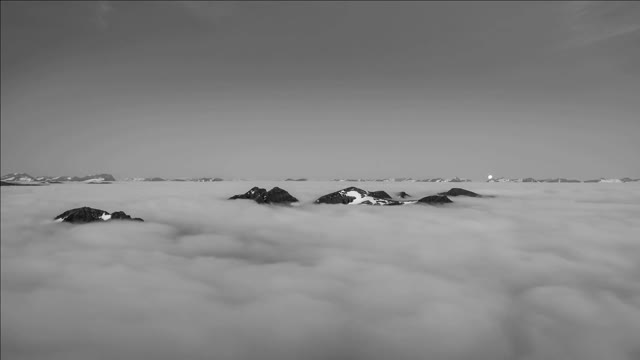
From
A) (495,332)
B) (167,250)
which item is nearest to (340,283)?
(495,332)

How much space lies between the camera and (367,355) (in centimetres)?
1055

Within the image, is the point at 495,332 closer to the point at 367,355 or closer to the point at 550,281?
the point at 367,355

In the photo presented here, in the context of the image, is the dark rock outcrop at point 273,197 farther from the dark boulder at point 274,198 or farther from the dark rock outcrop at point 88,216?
the dark rock outcrop at point 88,216

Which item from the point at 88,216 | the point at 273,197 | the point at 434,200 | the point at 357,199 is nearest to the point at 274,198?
the point at 273,197

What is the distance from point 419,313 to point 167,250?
71.2ft

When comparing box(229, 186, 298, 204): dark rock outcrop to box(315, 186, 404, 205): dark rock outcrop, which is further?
box(229, 186, 298, 204): dark rock outcrop

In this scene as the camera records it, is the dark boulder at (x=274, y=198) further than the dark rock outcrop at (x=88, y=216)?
Yes

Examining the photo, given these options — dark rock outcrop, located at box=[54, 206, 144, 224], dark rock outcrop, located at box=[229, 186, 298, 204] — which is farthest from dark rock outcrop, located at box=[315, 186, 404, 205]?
dark rock outcrop, located at box=[54, 206, 144, 224]

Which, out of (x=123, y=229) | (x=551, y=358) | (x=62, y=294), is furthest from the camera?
(x=123, y=229)

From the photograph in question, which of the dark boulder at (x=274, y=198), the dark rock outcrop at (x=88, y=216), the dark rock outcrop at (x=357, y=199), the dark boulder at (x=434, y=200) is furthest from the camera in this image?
the dark boulder at (x=274, y=198)

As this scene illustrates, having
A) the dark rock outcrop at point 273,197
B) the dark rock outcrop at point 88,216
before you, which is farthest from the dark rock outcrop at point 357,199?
the dark rock outcrop at point 88,216

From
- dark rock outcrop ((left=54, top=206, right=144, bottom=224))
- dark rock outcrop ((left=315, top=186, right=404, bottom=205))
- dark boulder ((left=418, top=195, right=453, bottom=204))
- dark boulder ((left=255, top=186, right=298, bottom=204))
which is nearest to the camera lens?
dark rock outcrop ((left=54, top=206, right=144, bottom=224))

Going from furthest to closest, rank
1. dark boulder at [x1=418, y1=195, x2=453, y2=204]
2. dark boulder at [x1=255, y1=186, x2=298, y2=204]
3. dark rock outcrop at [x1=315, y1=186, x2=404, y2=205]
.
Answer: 1. dark boulder at [x1=255, y1=186, x2=298, y2=204]
2. dark boulder at [x1=418, y1=195, x2=453, y2=204]
3. dark rock outcrop at [x1=315, y1=186, x2=404, y2=205]

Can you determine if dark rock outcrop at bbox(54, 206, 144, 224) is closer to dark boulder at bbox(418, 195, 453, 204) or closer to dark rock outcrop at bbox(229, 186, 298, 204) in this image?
dark rock outcrop at bbox(229, 186, 298, 204)
